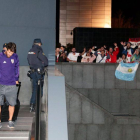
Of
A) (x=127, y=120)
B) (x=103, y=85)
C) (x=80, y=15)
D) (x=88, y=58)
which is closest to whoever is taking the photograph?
(x=127, y=120)

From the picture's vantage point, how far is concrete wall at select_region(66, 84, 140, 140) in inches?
616

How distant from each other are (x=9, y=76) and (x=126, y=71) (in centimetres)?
1019

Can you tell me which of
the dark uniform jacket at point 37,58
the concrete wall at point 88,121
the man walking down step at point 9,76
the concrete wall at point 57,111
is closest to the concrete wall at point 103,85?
the concrete wall at point 88,121

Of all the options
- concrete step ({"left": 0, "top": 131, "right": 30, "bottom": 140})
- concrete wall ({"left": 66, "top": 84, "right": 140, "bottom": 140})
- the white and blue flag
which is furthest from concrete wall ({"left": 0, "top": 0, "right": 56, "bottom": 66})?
the white and blue flag

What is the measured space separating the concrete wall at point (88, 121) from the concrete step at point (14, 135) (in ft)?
24.3

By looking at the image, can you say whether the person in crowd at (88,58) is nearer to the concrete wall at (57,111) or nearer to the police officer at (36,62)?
the police officer at (36,62)

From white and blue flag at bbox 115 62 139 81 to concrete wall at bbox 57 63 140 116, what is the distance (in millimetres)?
164

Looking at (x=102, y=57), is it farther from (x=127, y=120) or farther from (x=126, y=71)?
(x=127, y=120)

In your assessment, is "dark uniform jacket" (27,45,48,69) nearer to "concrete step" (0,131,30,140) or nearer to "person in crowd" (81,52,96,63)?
"concrete step" (0,131,30,140)

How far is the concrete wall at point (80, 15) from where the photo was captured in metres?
51.1

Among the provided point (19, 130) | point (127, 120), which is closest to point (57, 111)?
point (19, 130)

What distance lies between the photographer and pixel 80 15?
52.5 meters

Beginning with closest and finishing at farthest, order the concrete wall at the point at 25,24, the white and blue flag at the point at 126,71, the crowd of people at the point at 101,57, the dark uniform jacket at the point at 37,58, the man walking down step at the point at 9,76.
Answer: the man walking down step at the point at 9,76
the dark uniform jacket at the point at 37,58
the concrete wall at the point at 25,24
the white and blue flag at the point at 126,71
the crowd of people at the point at 101,57

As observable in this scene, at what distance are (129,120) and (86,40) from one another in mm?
17822
